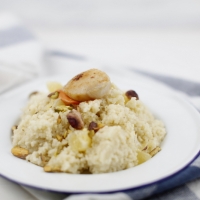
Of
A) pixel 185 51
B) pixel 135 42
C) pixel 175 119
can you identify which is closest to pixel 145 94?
pixel 175 119

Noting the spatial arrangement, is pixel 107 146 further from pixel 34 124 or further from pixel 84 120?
pixel 34 124

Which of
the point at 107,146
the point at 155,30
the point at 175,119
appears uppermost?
the point at 107,146

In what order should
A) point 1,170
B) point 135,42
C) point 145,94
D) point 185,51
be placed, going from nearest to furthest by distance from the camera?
point 1,170 < point 145,94 < point 185,51 < point 135,42

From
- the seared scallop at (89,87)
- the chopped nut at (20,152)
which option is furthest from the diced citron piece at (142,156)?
the chopped nut at (20,152)

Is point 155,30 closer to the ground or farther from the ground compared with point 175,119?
closer to the ground

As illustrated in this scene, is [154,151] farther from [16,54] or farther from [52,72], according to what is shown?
[16,54]

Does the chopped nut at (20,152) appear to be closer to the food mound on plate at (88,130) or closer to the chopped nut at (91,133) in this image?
the food mound on plate at (88,130)

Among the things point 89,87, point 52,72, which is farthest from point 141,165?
point 52,72
